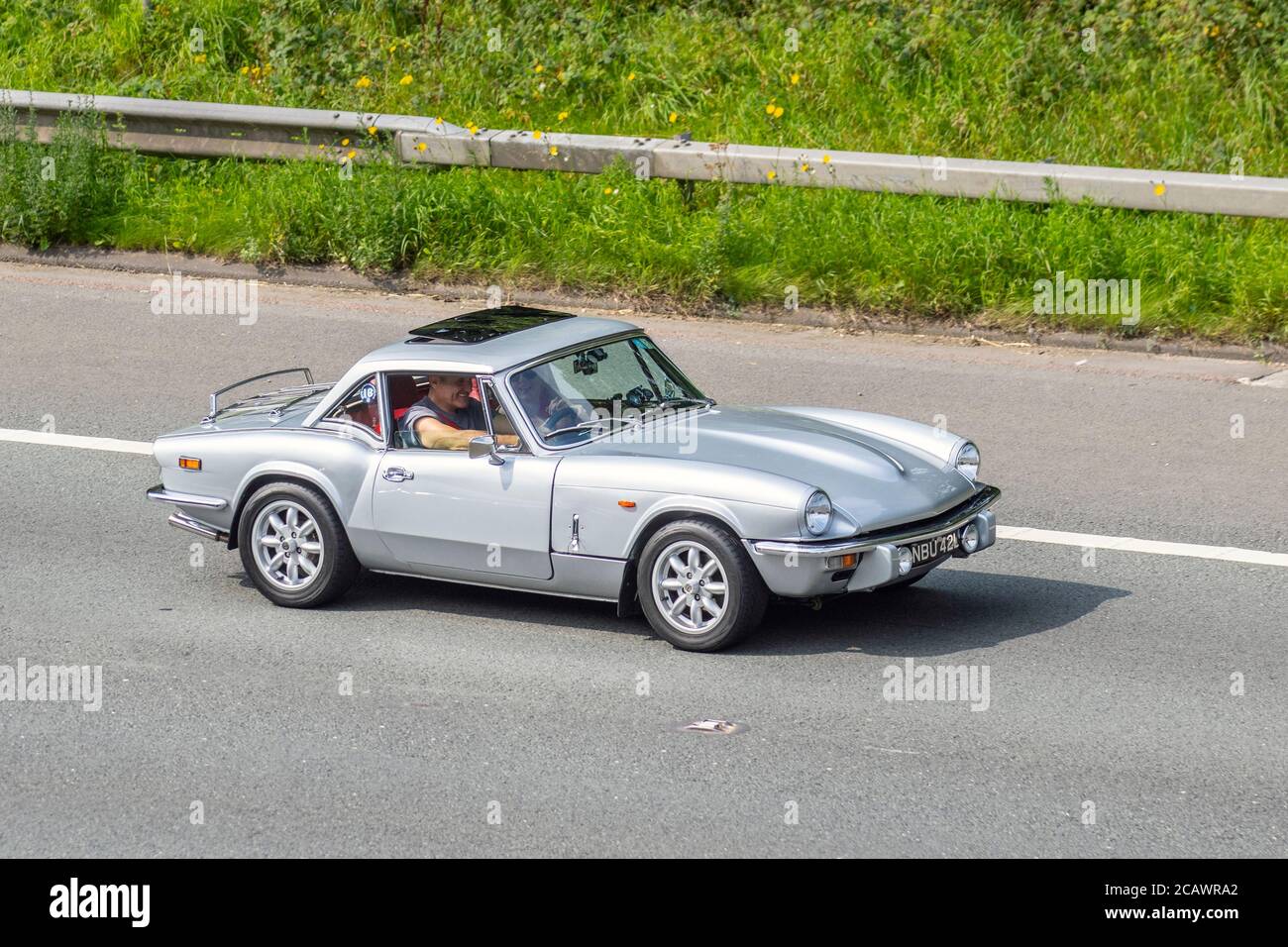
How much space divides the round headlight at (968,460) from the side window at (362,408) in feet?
9.05

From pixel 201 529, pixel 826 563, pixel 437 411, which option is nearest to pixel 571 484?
pixel 437 411

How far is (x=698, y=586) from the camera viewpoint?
7.36 metres

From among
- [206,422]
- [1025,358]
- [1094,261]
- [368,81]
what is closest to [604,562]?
[206,422]

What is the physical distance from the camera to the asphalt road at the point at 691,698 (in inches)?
234

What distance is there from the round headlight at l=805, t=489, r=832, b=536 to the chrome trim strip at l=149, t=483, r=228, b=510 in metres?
3.02

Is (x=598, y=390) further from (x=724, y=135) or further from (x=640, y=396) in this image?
(x=724, y=135)

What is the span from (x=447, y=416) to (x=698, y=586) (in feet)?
5.27

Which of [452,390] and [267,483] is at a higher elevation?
[452,390]

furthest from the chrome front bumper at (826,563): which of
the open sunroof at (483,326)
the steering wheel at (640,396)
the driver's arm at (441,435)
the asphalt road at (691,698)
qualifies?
the open sunroof at (483,326)
